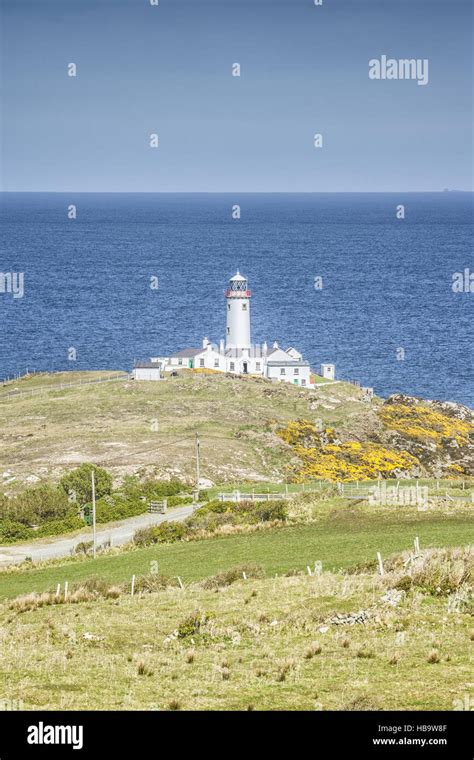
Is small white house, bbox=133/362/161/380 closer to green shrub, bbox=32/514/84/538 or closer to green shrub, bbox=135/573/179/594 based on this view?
green shrub, bbox=32/514/84/538

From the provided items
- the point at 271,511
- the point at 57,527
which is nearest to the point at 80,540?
the point at 57,527

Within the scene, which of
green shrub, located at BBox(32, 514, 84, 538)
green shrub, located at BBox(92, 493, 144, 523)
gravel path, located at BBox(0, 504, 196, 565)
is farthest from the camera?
green shrub, located at BBox(92, 493, 144, 523)

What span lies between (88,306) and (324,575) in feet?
447

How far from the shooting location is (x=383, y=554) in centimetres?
3388

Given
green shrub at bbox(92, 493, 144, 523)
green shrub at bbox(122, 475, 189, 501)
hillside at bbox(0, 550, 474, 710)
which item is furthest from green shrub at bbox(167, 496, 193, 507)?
hillside at bbox(0, 550, 474, 710)

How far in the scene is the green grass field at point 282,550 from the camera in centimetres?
3453

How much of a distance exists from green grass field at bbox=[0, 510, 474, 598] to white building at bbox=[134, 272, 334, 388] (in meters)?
42.0

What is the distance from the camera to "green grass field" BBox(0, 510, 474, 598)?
113 ft

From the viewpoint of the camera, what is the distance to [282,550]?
122ft

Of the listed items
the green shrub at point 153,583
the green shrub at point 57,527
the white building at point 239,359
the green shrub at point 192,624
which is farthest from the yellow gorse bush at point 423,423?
the green shrub at point 192,624

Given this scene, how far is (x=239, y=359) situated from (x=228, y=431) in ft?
71.5
